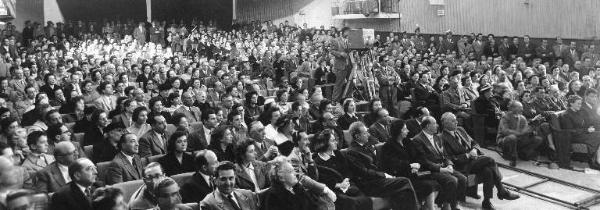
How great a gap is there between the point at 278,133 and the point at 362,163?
39.6 inches

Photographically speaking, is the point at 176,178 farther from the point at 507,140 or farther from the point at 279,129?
the point at 507,140

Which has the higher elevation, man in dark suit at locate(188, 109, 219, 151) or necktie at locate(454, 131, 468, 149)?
man in dark suit at locate(188, 109, 219, 151)

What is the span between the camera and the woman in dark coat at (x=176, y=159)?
438 cm

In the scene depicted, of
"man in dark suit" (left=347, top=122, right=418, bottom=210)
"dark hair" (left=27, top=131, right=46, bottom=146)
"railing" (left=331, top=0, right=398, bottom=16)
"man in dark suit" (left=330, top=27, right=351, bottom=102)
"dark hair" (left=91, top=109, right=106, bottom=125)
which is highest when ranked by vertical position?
"railing" (left=331, top=0, right=398, bottom=16)

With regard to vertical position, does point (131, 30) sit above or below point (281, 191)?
above

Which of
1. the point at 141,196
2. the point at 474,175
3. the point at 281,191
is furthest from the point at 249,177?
the point at 474,175

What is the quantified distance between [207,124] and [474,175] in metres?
2.36

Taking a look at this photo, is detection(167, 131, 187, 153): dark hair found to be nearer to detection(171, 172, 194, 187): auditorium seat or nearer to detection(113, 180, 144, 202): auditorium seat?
detection(171, 172, 194, 187): auditorium seat

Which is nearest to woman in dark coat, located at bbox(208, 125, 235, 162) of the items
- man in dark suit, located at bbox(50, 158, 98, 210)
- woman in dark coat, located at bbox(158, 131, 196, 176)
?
woman in dark coat, located at bbox(158, 131, 196, 176)

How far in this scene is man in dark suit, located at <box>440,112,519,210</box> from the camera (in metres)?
4.96

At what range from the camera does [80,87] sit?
787 cm

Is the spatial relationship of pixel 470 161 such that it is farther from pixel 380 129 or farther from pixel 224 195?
pixel 224 195

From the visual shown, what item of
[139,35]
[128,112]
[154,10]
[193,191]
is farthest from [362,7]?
[193,191]

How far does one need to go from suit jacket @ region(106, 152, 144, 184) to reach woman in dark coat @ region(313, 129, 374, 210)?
1283 millimetres
